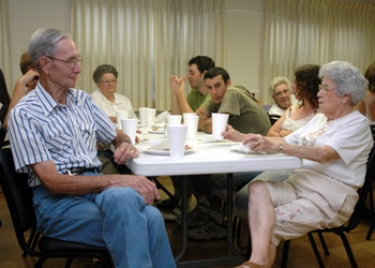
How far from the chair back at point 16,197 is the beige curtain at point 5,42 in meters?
3.07

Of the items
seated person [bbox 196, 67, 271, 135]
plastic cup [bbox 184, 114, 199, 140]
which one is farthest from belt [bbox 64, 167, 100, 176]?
seated person [bbox 196, 67, 271, 135]

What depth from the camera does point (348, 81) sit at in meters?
1.82

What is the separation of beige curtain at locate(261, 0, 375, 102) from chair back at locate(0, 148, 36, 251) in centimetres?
424

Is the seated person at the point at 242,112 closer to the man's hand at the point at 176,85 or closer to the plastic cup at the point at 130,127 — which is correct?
the man's hand at the point at 176,85

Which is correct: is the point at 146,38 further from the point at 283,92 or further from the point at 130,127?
the point at 130,127

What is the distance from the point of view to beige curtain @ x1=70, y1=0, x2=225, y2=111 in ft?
14.6

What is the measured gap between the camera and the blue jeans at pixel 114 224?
4.17 feet

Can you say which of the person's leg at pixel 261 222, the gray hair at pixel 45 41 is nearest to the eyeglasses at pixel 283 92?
the person's leg at pixel 261 222

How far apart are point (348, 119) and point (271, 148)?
436 millimetres

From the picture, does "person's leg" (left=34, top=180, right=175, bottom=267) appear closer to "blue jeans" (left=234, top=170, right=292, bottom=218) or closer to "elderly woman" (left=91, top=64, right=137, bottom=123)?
"blue jeans" (left=234, top=170, right=292, bottom=218)

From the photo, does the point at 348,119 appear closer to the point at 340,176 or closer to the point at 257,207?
the point at 340,176

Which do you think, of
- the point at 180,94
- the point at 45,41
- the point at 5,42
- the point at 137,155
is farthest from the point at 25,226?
the point at 5,42

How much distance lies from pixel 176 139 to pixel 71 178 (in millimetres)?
409

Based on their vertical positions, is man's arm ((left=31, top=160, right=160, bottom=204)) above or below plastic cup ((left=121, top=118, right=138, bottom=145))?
below
